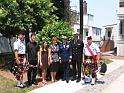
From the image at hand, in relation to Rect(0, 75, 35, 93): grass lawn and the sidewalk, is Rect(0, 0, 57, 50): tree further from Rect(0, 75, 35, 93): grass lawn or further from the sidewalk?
the sidewalk

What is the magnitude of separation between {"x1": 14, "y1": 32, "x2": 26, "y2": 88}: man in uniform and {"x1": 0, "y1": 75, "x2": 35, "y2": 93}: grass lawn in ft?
0.94

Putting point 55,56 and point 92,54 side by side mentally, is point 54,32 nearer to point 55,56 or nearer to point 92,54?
point 55,56

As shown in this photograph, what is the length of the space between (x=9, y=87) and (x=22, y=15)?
4889 mm

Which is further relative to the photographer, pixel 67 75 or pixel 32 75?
pixel 67 75

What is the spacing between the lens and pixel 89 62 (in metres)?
16.7

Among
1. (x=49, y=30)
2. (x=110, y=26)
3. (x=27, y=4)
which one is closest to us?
(x=49, y=30)

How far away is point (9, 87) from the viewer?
14922 mm

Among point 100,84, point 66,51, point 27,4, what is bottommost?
point 100,84

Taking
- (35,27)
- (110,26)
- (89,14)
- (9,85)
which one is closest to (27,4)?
(35,27)

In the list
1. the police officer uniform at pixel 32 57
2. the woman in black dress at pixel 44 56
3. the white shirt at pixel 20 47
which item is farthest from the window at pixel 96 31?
the white shirt at pixel 20 47

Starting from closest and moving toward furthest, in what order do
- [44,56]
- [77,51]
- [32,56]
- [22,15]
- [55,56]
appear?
1. [32,56]
2. [44,56]
3. [55,56]
4. [77,51]
5. [22,15]

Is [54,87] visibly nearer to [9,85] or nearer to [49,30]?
[9,85]

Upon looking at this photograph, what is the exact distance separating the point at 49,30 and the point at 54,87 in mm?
3265

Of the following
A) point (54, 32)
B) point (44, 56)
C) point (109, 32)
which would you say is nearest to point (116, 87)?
point (44, 56)
